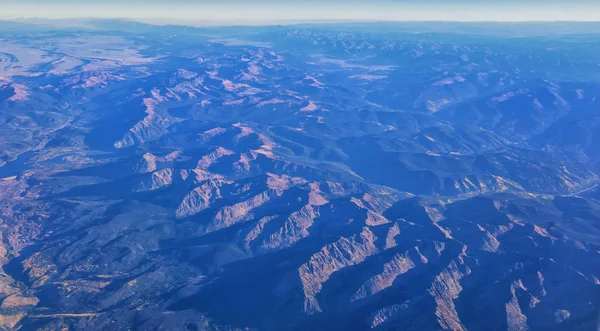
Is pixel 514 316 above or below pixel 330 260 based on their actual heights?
below

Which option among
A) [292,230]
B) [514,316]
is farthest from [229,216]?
[514,316]

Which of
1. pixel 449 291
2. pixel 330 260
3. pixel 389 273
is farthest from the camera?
pixel 330 260

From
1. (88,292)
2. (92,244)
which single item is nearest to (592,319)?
(88,292)

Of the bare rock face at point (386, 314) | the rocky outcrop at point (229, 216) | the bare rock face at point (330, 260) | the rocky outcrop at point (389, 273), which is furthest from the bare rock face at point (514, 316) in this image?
the rocky outcrop at point (229, 216)

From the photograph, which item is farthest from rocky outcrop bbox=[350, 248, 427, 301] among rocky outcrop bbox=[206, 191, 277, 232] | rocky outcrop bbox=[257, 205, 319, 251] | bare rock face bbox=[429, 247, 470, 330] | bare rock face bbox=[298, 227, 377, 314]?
rocky outcrop bbox=[206, 191, 277, 232]

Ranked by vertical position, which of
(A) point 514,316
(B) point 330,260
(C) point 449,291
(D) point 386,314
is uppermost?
(D) point 386,314

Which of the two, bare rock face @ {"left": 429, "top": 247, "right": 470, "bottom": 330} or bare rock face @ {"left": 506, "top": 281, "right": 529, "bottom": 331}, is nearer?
bare rock face @ {"left": 429, "top": 247, "right": 470, "bottom": 330}

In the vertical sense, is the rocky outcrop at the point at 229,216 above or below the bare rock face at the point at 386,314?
below

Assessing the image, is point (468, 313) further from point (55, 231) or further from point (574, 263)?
point (55, 231)

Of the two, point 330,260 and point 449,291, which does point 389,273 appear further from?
point 330,260

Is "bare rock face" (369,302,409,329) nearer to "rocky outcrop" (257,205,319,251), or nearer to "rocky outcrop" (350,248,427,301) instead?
"rocky outcrop" (350,248,427,301)

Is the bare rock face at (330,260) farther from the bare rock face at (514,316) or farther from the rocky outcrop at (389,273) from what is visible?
the bare rock face at (514,316)

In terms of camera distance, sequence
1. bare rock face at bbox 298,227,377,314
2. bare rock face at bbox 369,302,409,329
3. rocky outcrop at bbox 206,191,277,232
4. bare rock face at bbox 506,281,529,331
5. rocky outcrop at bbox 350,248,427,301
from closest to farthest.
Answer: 1. bare rock face at bbox 369,302,409,329
2. bare rock face at bbox 506,281,529,331
3. bare rock face at bbox 298,227,377,314
4. rocky outcrop at bbox 350,248,427,301
5. rocky outcrop at bbox 206,191,277,232
